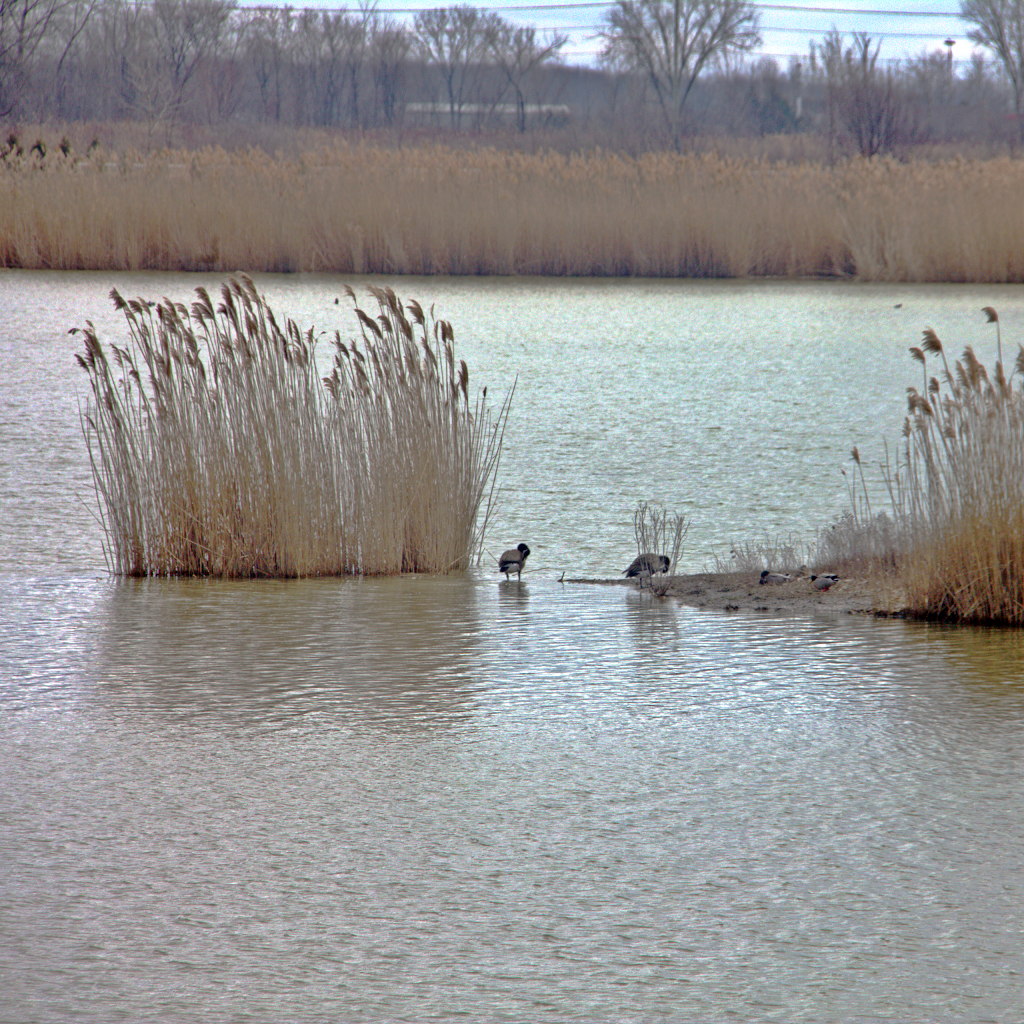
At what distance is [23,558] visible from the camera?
4523mm

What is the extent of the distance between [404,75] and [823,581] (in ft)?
195

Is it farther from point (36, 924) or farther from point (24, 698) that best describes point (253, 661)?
point (36, 924)

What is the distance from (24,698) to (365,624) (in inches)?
40.4

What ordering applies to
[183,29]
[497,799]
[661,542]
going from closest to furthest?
1. [497,799]
2. [661,542]
3. [183,29]

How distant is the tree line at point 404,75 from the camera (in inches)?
1729

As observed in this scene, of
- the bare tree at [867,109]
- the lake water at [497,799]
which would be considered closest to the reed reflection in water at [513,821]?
the lake water at [497,799]

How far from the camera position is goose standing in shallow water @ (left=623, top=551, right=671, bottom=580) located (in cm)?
407

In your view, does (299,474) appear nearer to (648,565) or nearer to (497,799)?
(648,565)

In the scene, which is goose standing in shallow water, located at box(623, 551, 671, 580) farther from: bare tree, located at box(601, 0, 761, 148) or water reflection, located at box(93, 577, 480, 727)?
bare tree, located at box(601, 0, 761, 148)

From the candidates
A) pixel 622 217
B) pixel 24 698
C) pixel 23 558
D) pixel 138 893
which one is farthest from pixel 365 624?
pixel 622 217

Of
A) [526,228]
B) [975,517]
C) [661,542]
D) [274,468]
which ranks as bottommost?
[661,542]

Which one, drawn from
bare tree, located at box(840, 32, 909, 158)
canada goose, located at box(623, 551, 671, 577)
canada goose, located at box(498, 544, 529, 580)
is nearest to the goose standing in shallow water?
canada goose, located at box(623, 551, 671, 577)

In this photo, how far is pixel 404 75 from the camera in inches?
2347

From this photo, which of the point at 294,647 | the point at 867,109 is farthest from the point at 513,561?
the point at 867,109
